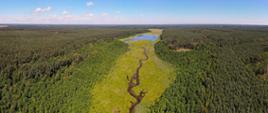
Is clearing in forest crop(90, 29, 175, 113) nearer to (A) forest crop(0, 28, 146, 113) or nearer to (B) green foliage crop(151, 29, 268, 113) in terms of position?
(B) green foliage crop(151, 29, 268, 113)

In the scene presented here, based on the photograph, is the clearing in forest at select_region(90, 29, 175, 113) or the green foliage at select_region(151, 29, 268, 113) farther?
the green foliage at select_region(151, 29, 268, 113)

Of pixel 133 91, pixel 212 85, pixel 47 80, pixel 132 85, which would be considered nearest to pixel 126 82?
pixel 132 85

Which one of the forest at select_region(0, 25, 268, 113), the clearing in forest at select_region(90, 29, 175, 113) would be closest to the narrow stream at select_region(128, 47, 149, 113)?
the clearing in forest at select_region(90, 29, 175, 113)

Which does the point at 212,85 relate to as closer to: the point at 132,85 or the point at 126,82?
the point at 132,85

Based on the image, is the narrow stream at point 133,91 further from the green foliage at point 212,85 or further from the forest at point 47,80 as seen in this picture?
the forest at point 47,80

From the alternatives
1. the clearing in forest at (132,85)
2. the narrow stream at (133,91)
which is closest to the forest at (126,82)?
the clearing in forest at (132,85)

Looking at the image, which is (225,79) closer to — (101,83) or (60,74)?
(101,83)
